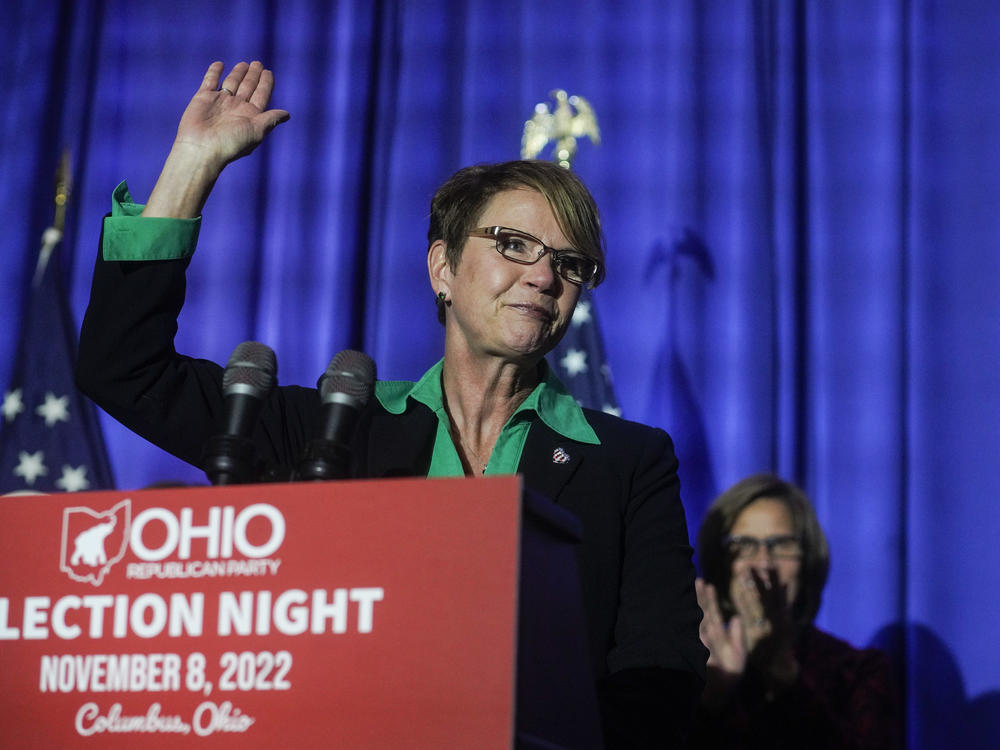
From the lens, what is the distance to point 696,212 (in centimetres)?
405

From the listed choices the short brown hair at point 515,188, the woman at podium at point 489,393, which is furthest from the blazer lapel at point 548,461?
the short brown hair at point 515,188

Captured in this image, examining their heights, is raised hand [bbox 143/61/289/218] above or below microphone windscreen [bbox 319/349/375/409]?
above

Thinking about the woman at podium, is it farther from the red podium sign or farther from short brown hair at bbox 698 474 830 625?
short brown hair at bbox 698 474 830 625

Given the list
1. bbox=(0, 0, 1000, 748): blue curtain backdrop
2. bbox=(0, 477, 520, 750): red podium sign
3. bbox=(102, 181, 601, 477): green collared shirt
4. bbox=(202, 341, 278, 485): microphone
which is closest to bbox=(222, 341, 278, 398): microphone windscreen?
bbox=(202, 341, 278, 485): microphone

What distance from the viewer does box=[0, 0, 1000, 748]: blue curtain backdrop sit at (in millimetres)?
3738

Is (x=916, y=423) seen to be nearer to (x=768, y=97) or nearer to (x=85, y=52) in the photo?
(x=768, y=97)

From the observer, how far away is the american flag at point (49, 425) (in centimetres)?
374

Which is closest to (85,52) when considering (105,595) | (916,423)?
(916,423)

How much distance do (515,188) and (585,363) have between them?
200 cm

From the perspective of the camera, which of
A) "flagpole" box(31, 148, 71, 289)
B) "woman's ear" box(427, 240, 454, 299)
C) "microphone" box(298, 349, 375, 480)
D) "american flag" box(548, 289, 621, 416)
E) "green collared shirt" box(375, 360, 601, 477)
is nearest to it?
"microphone" box(298, 349, 375, 480)

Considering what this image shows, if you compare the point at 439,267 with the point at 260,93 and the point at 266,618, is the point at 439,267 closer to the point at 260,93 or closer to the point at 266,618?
the point at 260,93

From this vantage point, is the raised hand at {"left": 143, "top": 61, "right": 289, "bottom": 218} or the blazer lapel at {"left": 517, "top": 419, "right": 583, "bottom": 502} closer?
the raised hand at {"left": 143, "top": 61, "right": 289, "bottom": 218}

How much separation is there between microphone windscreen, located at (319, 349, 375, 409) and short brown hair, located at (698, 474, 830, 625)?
215 cm

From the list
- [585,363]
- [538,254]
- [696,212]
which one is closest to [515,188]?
[538,254]
